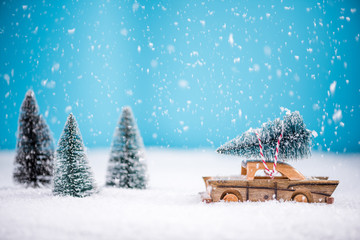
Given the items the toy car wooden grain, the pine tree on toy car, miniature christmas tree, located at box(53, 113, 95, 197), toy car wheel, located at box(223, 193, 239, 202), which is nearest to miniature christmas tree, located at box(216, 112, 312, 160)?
the pine tree on toy car

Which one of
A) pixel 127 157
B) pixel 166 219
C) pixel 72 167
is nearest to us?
pixel 166 219

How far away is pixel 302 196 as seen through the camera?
483 centimetres

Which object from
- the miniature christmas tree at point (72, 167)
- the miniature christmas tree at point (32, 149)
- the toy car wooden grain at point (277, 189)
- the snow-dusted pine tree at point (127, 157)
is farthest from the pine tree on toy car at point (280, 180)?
the miniature christmas tree at point (32, 149)

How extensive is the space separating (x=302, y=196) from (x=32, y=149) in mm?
6352

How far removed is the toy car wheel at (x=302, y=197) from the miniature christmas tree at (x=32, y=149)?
5.78 meters

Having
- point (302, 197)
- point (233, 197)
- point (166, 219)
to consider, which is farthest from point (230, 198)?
point (166, 219)

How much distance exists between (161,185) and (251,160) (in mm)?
3641

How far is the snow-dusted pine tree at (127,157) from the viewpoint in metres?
7.52

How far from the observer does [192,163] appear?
1108 cm

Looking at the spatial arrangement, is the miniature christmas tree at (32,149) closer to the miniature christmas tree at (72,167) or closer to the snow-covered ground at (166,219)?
the snow-covered ground at (166,219)

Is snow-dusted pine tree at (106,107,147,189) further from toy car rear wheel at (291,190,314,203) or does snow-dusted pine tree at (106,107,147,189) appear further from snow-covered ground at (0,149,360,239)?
toy car rear wheel at (291,190,314,203)

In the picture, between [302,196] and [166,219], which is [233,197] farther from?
[166,219]

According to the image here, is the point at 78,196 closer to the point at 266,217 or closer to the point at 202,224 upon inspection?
the point at 202,224

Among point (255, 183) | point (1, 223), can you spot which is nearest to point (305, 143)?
point (255, 183)
